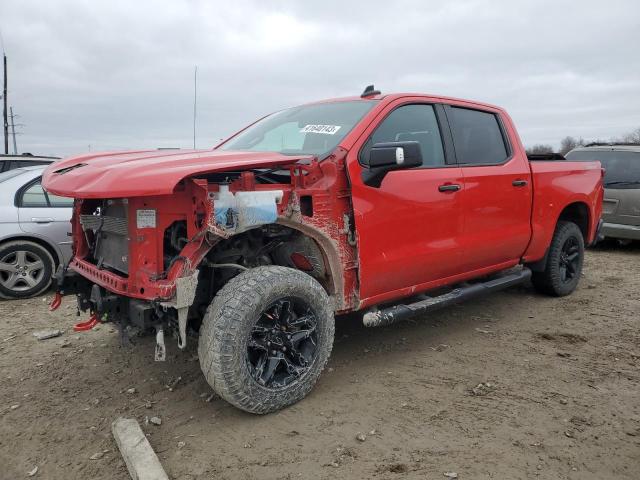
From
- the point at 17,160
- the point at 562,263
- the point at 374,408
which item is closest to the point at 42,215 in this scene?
the point at 17,160

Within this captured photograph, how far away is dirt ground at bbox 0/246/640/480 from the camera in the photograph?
8.50 feet

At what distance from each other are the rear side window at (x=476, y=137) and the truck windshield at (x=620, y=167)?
4572mm

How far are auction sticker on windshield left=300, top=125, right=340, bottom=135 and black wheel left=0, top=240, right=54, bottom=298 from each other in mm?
3546

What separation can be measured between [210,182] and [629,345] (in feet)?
11.5

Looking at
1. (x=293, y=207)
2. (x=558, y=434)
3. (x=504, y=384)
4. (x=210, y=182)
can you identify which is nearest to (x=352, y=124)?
(x=293, y=207)

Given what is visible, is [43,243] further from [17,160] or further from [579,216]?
[579,216]

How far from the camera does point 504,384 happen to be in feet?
11.2

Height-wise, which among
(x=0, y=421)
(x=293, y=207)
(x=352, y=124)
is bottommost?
(x=0, y=421)

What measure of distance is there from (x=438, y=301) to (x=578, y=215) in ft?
8.97

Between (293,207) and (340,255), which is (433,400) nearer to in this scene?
(340,255)

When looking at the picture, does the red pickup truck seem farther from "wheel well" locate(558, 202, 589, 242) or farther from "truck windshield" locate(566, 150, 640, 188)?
"truck windshield" locate(566, 150, 640, 188)

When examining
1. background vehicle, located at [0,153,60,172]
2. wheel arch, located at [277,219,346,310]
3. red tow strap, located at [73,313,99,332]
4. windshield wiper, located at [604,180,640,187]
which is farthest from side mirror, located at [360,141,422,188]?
windshield wiper, located at [604,180,640,187]

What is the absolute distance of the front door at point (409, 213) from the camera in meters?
3.39

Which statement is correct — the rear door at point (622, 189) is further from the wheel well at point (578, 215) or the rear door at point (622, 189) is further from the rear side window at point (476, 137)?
A: the rear side window at point (476, 137)
